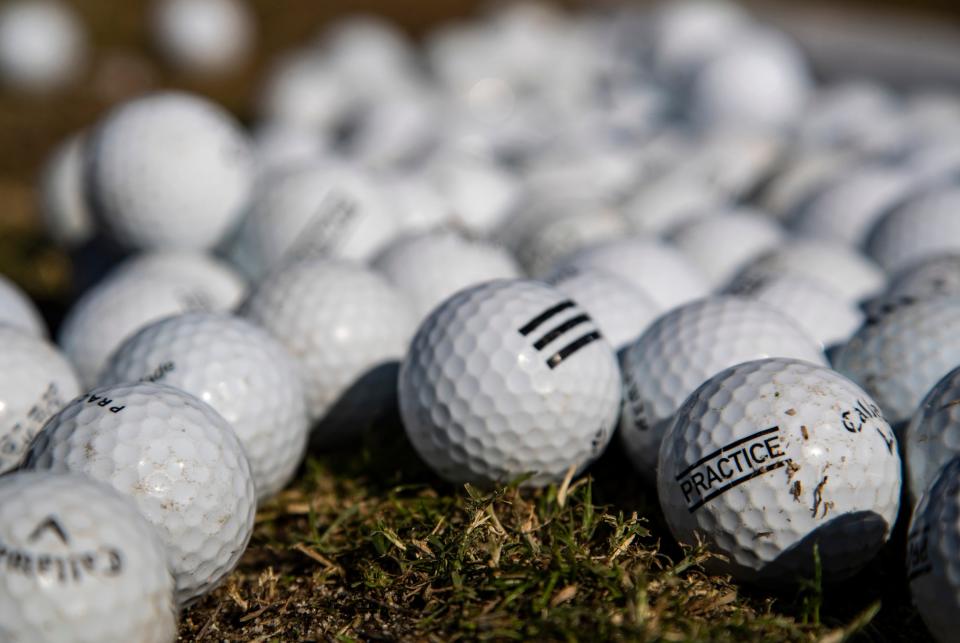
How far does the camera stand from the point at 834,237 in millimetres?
6707

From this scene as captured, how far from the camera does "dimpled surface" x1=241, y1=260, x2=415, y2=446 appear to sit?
4.64 meters

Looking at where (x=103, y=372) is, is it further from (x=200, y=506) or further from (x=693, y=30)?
(x=693, y=30)

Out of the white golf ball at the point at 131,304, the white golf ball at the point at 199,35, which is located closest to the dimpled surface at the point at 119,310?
the white golf ball at the point at 131,304

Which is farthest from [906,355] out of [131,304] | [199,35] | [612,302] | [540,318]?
[199,35]

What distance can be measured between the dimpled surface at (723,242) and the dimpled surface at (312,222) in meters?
2.03

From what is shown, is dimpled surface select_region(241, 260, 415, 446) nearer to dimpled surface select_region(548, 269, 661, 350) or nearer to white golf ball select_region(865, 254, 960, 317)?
dimpled surface select_region(548, 269, 661, 350)

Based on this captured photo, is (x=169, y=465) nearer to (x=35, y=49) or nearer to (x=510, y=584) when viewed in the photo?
(x=510, y=584)

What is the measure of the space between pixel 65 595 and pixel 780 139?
26.3 ft

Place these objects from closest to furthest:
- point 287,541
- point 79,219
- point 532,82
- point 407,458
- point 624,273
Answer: point 287,541 → point 407,458 → point 624,273 → point 79,219 → point 532,82

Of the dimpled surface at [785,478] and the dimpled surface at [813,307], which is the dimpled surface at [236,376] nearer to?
the dimpled surface at [785,478]

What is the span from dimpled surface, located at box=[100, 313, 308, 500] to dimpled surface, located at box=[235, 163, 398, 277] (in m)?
1.70

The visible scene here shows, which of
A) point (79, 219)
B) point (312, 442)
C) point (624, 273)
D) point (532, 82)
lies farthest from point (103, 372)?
point (532, 82)

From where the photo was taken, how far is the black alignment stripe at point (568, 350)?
3.96 metres

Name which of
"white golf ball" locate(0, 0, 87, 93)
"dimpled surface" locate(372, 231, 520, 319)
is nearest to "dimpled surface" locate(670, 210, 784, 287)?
"dimpled surface" locate(372, 231, 520, 319)
